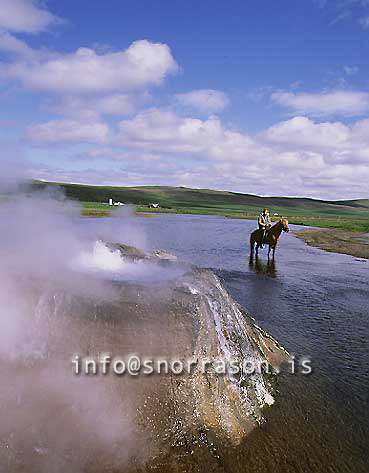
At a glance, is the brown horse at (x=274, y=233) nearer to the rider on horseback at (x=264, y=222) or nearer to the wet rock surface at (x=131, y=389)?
the rider on horseback at (x=264, y=222)

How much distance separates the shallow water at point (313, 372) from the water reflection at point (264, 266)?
21cm

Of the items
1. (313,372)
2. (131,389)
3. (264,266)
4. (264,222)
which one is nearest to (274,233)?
(264,222)

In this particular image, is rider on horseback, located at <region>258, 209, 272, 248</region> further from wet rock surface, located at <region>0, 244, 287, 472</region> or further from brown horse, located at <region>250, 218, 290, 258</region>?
wet rock surface, located at <region>0, 244, 287, 472</region>

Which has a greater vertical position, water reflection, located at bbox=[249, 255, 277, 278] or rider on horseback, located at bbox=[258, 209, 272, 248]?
rider on horseback, located at bbox=[258, 209, 272, 248]

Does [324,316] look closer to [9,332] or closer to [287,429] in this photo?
[287,429]

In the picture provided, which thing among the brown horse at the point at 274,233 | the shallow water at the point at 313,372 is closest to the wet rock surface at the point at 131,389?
the shallow water at the point at 313,372

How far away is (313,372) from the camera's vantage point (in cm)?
867

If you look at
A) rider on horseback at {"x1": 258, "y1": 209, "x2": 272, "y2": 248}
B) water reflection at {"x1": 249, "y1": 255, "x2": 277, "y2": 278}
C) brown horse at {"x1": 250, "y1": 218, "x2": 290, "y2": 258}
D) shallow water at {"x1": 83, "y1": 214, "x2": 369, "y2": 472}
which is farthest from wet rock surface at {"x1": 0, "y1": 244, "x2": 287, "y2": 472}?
rider on horseback at {"x1": 258, "y1": 209, "x2": 272, "y2": 248}

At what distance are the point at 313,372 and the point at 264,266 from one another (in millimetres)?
14692

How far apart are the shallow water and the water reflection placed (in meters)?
0.21

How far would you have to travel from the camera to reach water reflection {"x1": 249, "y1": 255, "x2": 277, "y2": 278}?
69.1 ft

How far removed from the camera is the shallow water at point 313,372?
5.96 m

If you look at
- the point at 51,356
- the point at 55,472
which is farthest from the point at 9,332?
the point at 55,472

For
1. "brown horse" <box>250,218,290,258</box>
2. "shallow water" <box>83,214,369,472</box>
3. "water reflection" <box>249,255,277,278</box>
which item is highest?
"brown horse" <box>250,218,290,258</box>
